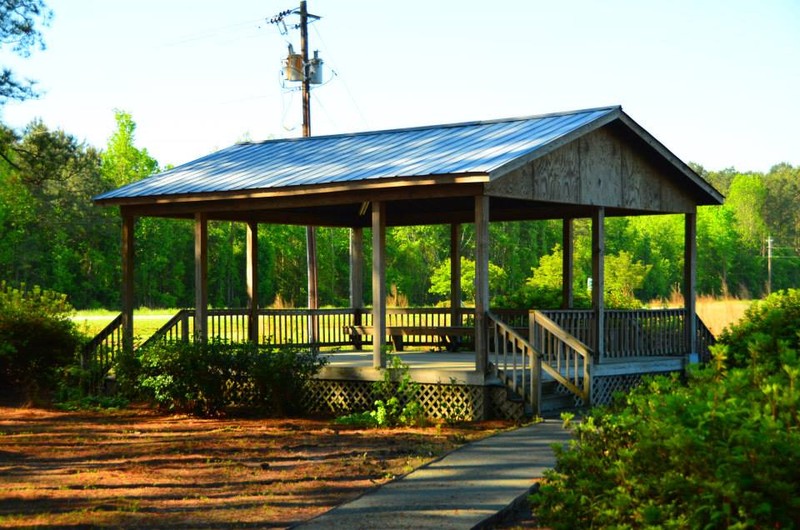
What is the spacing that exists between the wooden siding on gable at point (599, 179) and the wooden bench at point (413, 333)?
425 cm

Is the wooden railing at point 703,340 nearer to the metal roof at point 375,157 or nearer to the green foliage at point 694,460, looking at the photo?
the metal roof at point 375,157

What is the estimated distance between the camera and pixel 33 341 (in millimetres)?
19500

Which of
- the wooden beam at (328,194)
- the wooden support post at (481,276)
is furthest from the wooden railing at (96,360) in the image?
the wooden support post at (481,276)

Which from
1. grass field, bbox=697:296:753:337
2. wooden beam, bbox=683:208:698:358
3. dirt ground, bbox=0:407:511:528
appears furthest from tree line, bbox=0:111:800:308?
dirt ground, bbox=0:407:511:528

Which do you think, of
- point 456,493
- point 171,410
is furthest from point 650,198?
point 456,493

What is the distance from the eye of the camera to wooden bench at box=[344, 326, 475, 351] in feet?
66.7

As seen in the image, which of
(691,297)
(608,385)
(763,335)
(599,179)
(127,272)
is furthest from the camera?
(691,297)

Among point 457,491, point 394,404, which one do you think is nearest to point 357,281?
point 394,404

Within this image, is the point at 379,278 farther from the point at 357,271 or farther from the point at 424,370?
the point at 357,271

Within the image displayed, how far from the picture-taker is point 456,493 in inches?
370

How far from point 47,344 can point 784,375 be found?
15759 mm

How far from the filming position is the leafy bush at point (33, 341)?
63.1 ft

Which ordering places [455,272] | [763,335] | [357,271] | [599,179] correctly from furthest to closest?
[357,271], [455,272], [599,179], [763,335]

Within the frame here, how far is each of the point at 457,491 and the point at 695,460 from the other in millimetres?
3987
